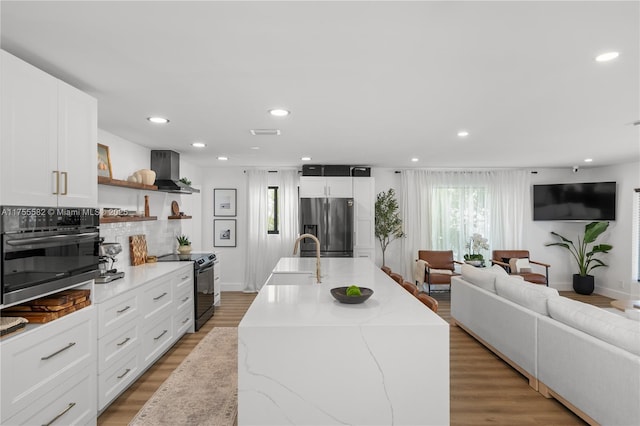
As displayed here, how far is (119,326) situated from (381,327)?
2.17 meters

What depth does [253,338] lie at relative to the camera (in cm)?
165

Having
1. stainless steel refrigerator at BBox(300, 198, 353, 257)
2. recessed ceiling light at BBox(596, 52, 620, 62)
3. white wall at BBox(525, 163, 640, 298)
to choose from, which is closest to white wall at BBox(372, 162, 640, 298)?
white wall at BBox(525, 163, 640, 298)

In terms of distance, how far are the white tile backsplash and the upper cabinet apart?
152 cm

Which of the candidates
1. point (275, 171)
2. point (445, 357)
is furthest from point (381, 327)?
point (275, 171)

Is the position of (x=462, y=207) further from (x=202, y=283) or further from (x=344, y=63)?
(x=344, y=63)

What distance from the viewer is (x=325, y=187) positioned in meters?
5.81

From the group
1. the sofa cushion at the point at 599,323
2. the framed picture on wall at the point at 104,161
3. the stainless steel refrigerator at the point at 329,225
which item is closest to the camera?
the sofa cushion at the point at 599,323

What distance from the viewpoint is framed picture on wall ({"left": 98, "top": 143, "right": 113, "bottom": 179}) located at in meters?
3.40

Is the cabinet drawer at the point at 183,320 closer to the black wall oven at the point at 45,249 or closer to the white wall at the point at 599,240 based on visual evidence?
the black wall oven at the point at 45,249

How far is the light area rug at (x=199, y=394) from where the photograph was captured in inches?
94.6

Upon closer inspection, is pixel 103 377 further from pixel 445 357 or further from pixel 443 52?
pixel 443 52

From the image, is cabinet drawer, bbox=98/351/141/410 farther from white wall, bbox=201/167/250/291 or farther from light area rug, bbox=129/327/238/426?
white wall, bbox=201/167/250/291

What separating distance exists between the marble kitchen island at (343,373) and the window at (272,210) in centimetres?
474

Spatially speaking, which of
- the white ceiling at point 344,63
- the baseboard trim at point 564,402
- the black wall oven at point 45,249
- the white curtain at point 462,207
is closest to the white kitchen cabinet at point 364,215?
the white curtain at point 462,207
